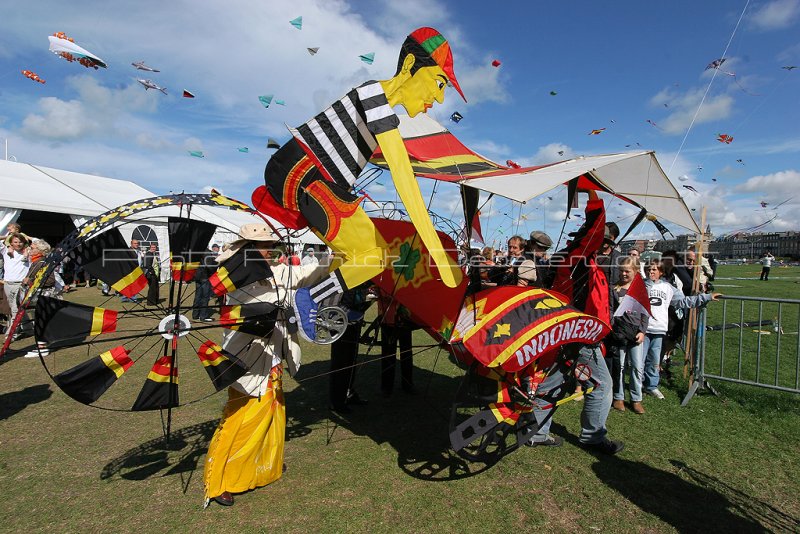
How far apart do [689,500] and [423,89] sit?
3.59 meters

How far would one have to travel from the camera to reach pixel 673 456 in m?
3.97

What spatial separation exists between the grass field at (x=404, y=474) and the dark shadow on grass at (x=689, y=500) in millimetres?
12

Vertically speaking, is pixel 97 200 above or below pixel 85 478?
above

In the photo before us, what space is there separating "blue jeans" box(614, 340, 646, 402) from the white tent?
27.4 ft

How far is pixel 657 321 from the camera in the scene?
540 cm

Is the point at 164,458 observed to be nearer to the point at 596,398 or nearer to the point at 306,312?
the point at 306,312

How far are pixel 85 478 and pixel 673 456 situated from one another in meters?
5.04

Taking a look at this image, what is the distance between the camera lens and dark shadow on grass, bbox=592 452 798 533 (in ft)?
9.91

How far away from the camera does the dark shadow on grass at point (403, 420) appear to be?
3834mm

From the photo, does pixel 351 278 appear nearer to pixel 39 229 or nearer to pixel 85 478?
pixel 85 478

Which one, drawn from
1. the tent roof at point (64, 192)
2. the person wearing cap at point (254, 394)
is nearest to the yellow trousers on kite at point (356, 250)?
the person wearing cap at point (254, 394)

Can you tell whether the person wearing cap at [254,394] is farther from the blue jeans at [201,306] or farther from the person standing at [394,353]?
the person standing at [394,353]

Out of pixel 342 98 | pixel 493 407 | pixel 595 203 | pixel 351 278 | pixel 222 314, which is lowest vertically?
pixel 493 407

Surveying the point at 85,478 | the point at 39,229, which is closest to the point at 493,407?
the point at 85,478
